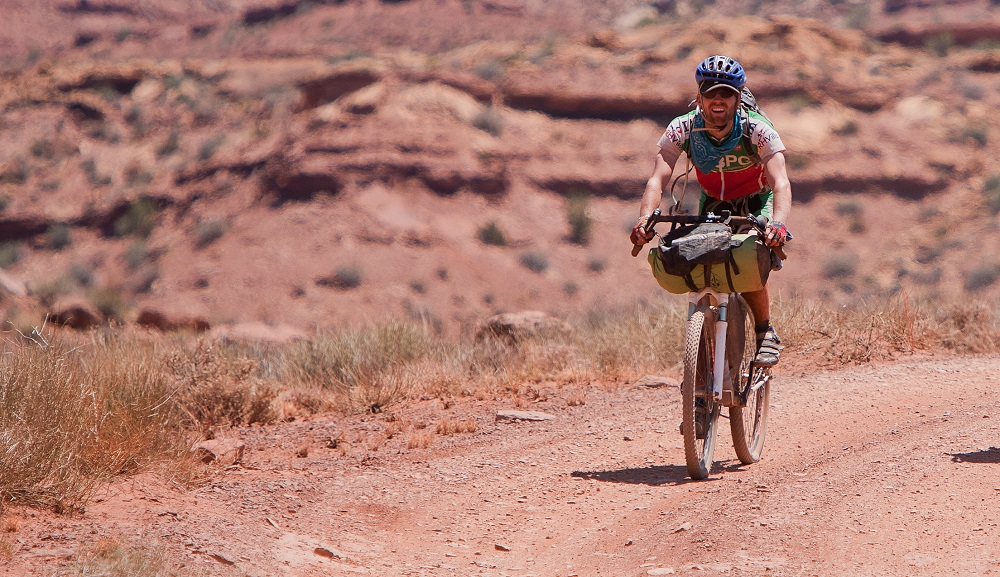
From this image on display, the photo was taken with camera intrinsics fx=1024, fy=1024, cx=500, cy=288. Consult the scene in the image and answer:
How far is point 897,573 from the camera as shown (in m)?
3.89

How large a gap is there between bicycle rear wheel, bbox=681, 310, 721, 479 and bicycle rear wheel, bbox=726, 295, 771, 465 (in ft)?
0.48

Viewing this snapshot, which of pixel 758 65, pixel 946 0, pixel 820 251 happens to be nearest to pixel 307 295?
pixel 820 251

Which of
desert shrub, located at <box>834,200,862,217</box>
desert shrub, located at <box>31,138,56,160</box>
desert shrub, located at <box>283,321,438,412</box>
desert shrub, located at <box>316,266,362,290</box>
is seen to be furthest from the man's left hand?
desert shrub, located at <box>31,138,56,160</box>

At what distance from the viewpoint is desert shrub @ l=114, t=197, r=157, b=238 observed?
36125 mm

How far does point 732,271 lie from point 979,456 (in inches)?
69.1

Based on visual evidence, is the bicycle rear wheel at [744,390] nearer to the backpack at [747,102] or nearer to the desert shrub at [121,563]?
the backpack at [747,102]

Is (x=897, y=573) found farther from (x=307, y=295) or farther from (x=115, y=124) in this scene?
(x=115, y=124)

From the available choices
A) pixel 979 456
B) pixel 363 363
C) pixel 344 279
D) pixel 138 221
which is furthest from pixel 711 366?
pixel 138 221

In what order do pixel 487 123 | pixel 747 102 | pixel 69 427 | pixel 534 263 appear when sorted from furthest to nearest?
pixel 487 123, pixel 534 263, pixel 747 102, pixel 69 427

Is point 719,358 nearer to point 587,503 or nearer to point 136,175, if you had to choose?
point 587,503

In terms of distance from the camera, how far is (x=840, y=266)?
31.8 metres

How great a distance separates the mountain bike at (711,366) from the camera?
5414 mm

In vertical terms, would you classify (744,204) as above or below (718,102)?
below

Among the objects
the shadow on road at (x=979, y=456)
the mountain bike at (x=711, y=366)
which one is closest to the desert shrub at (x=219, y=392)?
the mountain bike at (x=711, y=366)
